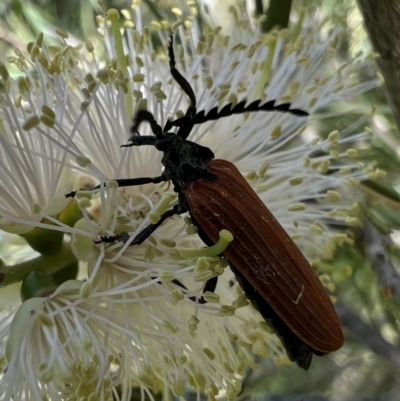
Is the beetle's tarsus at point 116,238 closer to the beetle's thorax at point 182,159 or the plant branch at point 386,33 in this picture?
the beetle's thorax at point 182,159

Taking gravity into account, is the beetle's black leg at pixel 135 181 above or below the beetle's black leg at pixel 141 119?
below

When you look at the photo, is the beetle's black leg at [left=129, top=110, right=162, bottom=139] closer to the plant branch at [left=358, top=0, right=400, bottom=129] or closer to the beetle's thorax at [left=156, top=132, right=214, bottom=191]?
the beetle's thorax at [left=156, top=132, right=214, bottom=191]

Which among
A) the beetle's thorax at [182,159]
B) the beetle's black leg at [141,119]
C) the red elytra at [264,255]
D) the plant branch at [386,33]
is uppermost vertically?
the plant branch at [386,33]

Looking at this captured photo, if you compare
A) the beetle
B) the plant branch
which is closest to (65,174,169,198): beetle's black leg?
the beetle

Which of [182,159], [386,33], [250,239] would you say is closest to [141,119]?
[182,159]

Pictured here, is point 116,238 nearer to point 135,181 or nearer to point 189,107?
point 135,181

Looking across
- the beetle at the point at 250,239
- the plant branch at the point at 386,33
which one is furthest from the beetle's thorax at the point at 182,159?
the plant branch at the point at 386,33
